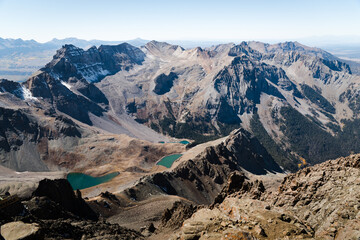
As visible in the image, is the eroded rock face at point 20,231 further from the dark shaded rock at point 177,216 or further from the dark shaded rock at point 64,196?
the dark shaded rock at point 64,196

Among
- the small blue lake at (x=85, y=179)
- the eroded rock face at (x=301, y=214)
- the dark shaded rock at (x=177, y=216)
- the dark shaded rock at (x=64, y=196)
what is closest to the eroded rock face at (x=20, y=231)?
the eroded rock face at (x=301, y=214)

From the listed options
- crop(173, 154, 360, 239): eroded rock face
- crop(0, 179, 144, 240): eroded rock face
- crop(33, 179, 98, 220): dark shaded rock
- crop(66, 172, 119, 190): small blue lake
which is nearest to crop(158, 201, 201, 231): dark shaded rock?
crop(0, 179, 144, 240): eroded rock face

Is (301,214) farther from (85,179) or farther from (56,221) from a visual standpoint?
(85,179)

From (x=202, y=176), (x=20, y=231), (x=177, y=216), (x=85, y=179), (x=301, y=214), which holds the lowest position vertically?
(x=85, y=179)

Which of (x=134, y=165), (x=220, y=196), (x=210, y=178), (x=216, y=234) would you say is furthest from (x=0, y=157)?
(x=216, y=234)

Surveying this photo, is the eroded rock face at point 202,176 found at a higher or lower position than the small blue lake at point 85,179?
higher

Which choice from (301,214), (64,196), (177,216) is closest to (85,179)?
(64,196)
